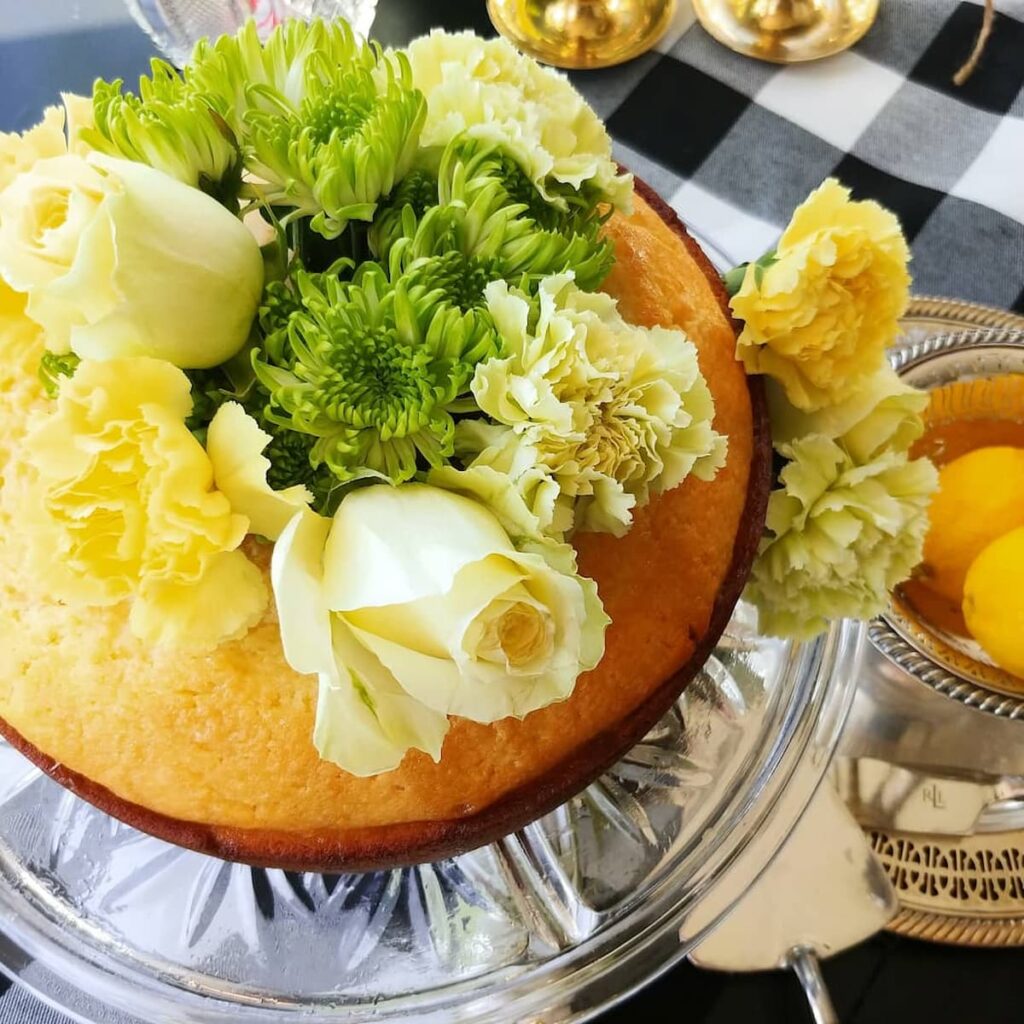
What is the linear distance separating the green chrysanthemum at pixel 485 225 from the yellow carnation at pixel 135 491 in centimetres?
11

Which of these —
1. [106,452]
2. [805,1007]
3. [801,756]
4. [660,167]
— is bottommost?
[805,1007]

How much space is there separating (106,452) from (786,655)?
1.75 ft

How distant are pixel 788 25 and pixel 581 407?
0.98 metres

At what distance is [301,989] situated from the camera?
66 cm

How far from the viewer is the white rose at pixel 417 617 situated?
0.35 meters

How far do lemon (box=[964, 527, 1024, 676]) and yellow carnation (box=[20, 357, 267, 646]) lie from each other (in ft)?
1.88

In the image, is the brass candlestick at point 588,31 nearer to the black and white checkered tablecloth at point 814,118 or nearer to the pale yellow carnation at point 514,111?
the black and white checkered tablecloth at point 814,118

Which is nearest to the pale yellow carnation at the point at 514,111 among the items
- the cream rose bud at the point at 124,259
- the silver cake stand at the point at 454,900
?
the cream rose bud at the point at 124,259

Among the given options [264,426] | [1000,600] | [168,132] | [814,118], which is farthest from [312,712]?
[814,118]

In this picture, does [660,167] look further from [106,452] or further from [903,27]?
[106,452]

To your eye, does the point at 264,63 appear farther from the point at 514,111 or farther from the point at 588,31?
the point at 588,31

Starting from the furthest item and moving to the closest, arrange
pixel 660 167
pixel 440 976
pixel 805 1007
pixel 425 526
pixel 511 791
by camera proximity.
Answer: pixel 660 167
pixel 805 1007
pixel 440 976
pixel 511 791
pixel 425 526

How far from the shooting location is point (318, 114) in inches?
16.1

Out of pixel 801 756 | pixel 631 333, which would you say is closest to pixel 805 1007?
pixel 801 756
